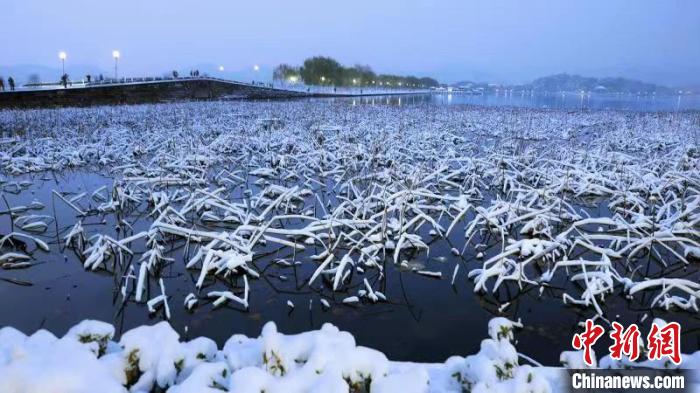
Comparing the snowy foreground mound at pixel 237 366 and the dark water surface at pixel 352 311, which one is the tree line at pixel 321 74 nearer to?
the dark water surface at pixel 352 311

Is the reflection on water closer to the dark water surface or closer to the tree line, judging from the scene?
the tree line

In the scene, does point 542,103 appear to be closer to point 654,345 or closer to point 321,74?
point 321,74

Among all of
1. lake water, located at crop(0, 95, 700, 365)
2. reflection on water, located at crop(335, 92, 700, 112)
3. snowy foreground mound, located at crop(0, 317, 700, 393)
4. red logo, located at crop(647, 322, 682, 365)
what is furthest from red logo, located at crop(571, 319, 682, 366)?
reflection on water, located at crop(335, 92, 700, 112)

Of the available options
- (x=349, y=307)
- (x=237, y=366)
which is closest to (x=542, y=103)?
(x=349, y=307)

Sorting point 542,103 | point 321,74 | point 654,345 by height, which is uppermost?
point 321,74

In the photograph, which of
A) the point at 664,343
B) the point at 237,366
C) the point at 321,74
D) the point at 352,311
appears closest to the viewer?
the point at 237,366

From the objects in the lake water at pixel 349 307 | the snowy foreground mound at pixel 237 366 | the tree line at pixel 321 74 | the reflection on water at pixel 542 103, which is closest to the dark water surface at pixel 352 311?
the lake water at pixel 349 307

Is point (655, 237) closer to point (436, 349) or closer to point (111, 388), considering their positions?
point (436, 349)

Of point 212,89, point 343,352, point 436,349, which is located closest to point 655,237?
point 436,349

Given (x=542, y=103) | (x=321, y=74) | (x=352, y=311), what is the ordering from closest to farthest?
(x=352, y=311) < (x=542, y=103) < (x=321, y=74)

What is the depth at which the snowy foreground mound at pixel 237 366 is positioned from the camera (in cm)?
258

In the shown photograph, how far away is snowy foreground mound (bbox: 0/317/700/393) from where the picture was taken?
8.47ft

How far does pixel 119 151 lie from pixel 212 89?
46.4 meters

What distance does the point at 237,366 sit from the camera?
9.92 ft
